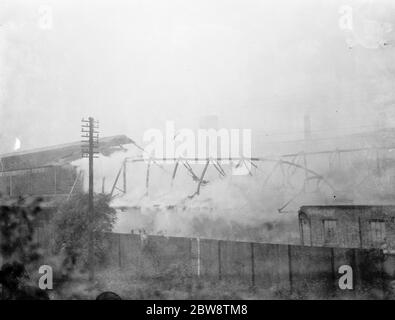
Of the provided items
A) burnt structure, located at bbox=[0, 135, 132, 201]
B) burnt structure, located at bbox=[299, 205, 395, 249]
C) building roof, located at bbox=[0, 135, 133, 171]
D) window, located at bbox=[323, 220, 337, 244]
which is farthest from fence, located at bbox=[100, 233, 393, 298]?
building roof, located at bbox=[0, 135, 133, 171]

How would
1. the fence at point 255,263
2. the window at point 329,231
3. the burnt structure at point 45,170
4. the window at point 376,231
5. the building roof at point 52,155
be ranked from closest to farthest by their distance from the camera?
the fence at point 255,263, the window at point 376,231, the window at point 329,231, the burnt structure at point 45,170, the building roof at point 52,155

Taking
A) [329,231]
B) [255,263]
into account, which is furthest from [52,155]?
[329,231]

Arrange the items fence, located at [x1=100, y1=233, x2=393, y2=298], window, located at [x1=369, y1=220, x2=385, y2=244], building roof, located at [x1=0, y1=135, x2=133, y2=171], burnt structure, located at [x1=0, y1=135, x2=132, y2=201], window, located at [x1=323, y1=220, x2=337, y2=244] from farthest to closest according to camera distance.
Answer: building roof, located at [x1=0, y1=135, x2=133, y2=171] → burnt structure, located at [x1=0, y1=135, x2=132, y2=201] → window, located at [x1=323, y1=220, x2=337, y2=244] → window, located at [x1=369, y1=220, x2=385, y2=244] → fence, located at [x1=100, y1=233, x2=393, y2=298]

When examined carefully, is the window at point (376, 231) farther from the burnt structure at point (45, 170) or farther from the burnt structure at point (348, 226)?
the burnt structure at point (45, 170)

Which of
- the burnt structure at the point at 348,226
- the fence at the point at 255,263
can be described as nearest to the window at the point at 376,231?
the burnt structure at the point at 348,226

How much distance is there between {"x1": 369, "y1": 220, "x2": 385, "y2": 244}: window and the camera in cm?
1441

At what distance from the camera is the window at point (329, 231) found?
603 inches

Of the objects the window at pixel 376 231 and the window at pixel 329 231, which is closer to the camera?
the window at pixel 376 231

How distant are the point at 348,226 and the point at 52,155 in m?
18.1

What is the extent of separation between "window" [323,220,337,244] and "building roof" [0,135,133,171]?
1261 cm

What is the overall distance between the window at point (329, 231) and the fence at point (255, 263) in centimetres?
215

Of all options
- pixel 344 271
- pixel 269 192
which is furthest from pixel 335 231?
pixel 269 192

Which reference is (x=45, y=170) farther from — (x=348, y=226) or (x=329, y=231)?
(x=348, y=226)

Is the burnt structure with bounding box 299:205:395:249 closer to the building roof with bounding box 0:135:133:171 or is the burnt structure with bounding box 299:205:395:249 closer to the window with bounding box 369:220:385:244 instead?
the window with bounding box 369:220:385:244
